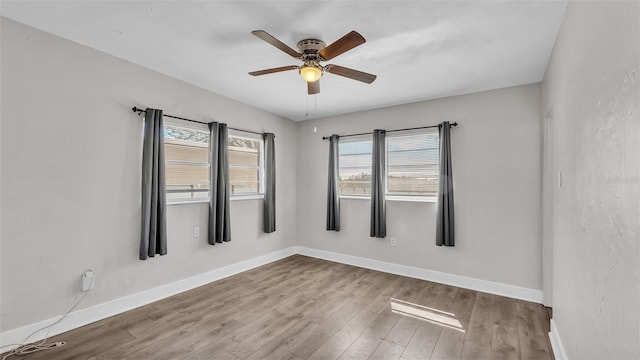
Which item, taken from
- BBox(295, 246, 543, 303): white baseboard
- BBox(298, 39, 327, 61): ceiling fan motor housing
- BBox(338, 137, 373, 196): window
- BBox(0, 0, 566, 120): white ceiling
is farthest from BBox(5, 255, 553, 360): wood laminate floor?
BBox(0, 0, 566, 120): white ceiling

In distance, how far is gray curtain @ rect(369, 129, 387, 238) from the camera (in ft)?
14.3

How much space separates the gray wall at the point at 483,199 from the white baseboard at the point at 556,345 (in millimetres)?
1093

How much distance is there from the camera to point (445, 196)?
3809mm

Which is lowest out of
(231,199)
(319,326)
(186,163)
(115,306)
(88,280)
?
(319,326)

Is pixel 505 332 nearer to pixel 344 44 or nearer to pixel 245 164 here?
pixel 344 44

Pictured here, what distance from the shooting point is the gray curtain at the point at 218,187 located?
3.79 meters

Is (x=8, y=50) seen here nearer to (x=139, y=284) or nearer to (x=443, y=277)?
(x=139, y=284)

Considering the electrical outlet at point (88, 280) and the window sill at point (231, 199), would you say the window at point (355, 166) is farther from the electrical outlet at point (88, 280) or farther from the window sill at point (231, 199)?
the electrical outlet at point (88, 280)

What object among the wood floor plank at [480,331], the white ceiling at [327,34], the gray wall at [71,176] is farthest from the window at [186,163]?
the wood floor plank at [480,331]

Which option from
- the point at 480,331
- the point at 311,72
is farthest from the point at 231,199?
the point at 480,331

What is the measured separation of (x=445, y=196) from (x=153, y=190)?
3.76 metres

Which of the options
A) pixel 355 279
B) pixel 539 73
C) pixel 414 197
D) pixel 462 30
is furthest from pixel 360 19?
pixel 355 279

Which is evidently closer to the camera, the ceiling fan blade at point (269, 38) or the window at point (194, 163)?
the ceiling fan blade at point (269, 38)

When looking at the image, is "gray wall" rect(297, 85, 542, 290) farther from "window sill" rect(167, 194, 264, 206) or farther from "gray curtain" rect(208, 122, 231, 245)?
"gray curtain" rect(208, 122, 231, 245)
